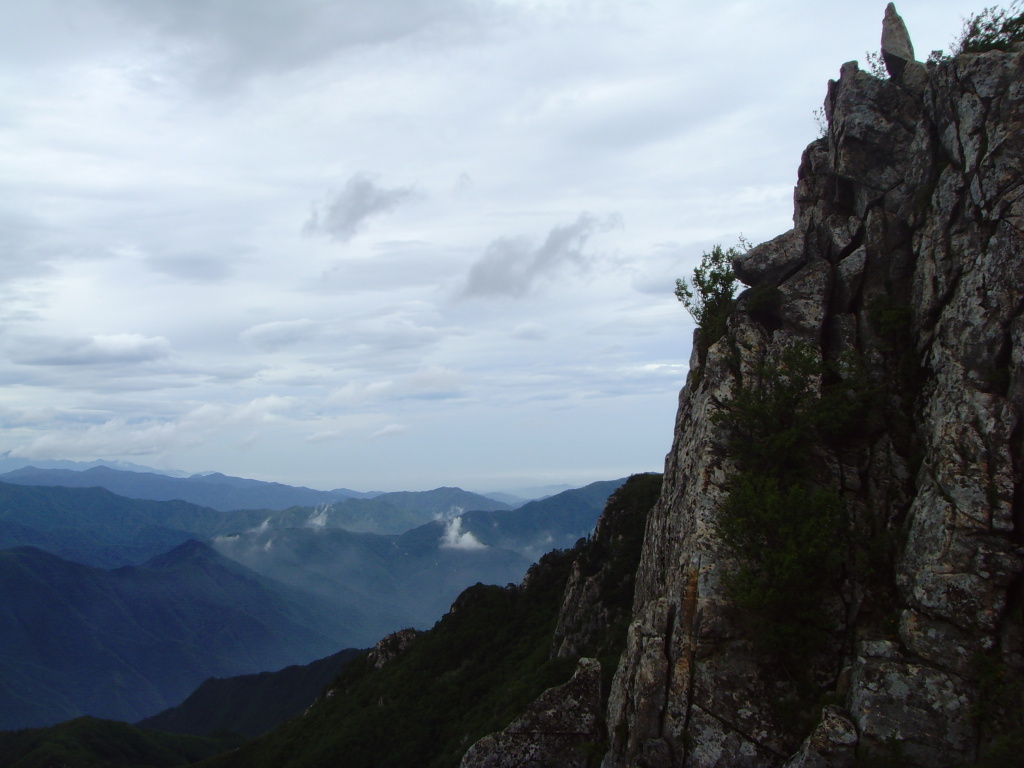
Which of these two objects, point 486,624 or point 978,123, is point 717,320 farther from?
point 486,624

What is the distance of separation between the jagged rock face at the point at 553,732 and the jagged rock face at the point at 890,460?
4839 mm

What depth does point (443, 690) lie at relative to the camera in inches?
3450

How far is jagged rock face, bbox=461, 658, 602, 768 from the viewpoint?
113ft

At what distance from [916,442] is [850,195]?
13.4 metres

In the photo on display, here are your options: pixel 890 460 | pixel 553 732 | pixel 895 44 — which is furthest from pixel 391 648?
pixel 895 44

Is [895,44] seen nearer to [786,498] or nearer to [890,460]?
[890,460]

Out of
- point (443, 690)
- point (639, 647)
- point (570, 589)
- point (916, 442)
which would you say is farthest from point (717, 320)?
point (443, 690)

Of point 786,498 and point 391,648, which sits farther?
point 391,648

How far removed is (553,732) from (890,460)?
21.3 m

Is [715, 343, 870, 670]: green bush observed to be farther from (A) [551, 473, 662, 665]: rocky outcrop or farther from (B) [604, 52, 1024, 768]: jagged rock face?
(A) [551, 473, 662, 665]: rocky outcrop

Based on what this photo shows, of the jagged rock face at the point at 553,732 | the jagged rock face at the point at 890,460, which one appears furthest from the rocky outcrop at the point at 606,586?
the jagged rock face at the point at 890,460

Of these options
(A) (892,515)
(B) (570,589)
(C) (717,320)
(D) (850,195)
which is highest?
(D) (850,195)

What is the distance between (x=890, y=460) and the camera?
89.6 ft

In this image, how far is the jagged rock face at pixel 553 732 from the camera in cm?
3438
